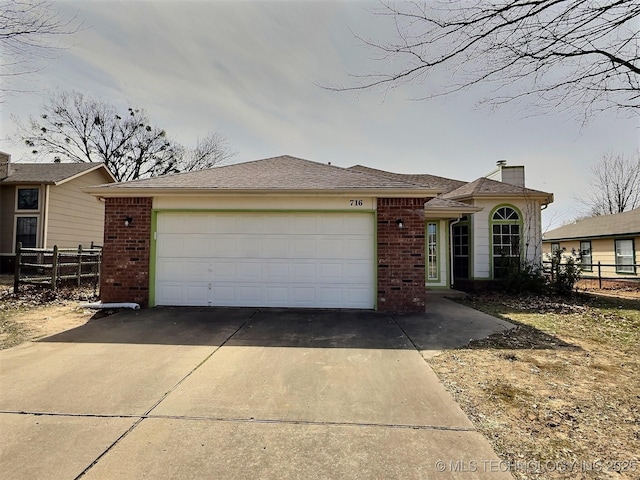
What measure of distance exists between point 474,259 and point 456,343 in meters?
7.13

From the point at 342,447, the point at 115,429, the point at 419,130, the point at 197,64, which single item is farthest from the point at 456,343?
the point at 197,64

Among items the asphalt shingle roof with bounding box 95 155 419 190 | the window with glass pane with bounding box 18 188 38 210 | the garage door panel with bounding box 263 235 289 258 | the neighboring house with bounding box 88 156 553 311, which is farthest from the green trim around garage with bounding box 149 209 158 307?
the window with glass pane with bounding box 18 188 38 210

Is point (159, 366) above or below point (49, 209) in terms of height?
below

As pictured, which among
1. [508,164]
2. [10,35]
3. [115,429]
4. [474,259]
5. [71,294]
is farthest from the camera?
[508,164]

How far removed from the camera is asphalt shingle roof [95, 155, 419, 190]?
25.2 ft

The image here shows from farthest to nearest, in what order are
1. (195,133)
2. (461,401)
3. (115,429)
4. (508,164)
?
(195,133), (508,164), (461,401), (115,429)

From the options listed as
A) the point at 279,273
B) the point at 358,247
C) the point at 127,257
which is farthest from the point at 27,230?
the point at 358,247

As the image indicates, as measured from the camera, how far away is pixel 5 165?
16.1 m

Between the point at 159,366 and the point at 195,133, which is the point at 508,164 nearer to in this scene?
A: the point at 159,366

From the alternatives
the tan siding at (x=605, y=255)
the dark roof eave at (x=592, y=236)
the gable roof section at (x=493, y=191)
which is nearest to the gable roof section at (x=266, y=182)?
the gable roof section at (x=493, y=191)

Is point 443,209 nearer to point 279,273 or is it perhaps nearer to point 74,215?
point 279,273

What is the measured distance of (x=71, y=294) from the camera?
997cm

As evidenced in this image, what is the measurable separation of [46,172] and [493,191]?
2002cm

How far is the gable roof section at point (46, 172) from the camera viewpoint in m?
15.0
